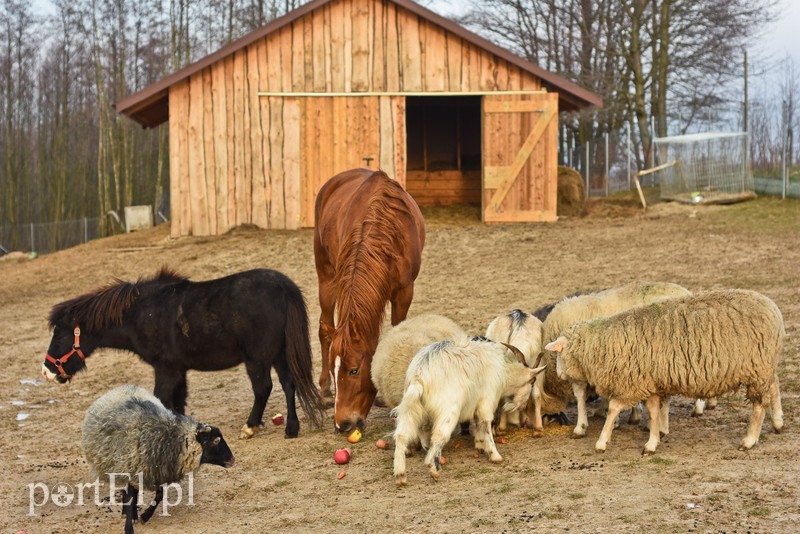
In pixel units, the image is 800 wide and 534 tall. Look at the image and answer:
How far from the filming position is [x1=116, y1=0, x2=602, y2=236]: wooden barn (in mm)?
20234

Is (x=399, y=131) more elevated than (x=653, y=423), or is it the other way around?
(x=399, y=131)

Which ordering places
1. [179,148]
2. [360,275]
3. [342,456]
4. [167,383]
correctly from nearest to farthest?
[342,456]
[360,275]
[167,383]
[179,148]

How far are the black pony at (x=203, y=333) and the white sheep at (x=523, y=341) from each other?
175 centimetres

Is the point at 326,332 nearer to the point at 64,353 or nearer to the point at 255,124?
the point at 64,353

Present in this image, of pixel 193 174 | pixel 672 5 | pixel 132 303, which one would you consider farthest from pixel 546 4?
pixel 132 303

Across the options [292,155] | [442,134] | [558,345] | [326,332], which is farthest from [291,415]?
[442,134]

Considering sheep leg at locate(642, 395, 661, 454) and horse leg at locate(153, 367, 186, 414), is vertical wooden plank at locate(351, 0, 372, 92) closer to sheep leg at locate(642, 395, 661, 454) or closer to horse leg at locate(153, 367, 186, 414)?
horse leg at locate(153, 367, 186, 414)

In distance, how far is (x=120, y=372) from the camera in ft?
38.7

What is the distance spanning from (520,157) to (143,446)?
15.5 meters

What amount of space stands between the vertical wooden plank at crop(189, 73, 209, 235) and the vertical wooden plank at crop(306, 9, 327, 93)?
8.44ft

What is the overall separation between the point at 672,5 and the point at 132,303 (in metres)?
27.3

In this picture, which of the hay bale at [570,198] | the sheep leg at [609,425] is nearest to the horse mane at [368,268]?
the sheep leg at [609,425]

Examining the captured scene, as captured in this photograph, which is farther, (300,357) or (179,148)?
(179,148)

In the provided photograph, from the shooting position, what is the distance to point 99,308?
8.29 meters
